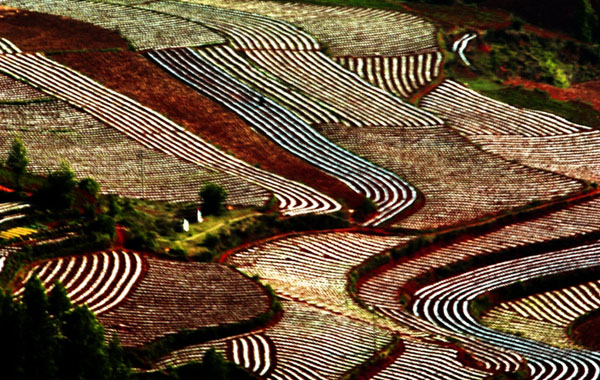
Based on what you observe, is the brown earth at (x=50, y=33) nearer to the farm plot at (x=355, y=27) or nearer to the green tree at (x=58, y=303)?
the farm plot at (x=355, y=27)

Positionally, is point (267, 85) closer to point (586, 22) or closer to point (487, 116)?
point (487, 116)

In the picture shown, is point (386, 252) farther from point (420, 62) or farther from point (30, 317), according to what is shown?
point (420, 62)

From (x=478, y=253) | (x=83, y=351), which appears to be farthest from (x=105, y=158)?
(x=83, y=351)

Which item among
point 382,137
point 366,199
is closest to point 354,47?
point 382,137

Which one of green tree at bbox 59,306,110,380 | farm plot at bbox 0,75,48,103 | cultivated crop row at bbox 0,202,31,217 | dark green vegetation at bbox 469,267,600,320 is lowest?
dark green vegetation at bbox 469,267,600,320

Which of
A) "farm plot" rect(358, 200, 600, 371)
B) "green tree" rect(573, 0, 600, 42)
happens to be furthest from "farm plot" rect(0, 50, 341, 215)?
"green tree" rect(573, 0, 600, 42)

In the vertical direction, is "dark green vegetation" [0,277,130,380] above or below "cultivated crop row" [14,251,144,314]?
above

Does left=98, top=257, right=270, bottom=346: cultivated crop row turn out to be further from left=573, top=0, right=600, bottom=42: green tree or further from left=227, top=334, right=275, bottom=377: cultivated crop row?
left=573, top=0, right=600, bottom=42: green tree

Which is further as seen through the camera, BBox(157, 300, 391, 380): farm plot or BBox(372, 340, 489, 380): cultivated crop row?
BBox(372, 340, 489, 380): cultivated crop row
